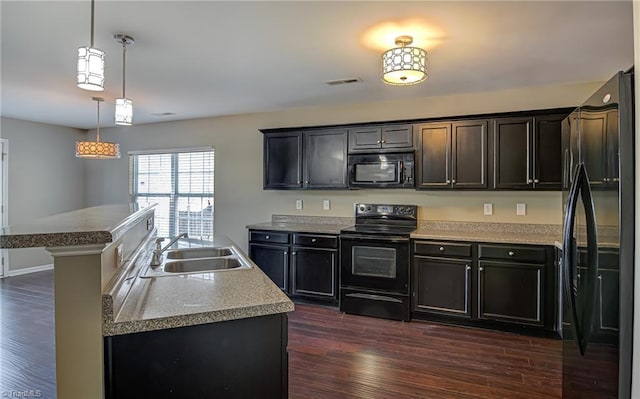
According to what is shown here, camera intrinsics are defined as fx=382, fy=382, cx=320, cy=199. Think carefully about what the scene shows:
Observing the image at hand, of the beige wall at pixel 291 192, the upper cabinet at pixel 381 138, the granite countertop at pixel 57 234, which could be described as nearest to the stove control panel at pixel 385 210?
the beige wall at pixel 291 192

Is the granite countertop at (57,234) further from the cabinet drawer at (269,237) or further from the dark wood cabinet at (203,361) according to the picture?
the cabinet drawer at (269,237)

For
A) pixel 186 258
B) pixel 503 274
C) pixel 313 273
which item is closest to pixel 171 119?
pixel 313 273

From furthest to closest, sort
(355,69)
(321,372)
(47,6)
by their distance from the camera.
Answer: (355,69), (321,372), (47,6)

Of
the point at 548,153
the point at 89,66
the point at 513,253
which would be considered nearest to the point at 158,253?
the point at 89,66

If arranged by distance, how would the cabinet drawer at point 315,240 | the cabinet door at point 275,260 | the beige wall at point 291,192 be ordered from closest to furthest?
the beige wall at point 291,192 → the cabinet drawer at point 315,240 → the cabinet door at point 275,260

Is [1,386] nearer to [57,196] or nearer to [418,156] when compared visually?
[418,156]

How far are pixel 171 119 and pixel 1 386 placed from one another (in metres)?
4.11

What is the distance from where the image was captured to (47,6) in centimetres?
222

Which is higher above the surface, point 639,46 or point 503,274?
point 639,46

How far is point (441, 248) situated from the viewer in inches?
148

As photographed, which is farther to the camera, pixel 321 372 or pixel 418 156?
pixel 418 156

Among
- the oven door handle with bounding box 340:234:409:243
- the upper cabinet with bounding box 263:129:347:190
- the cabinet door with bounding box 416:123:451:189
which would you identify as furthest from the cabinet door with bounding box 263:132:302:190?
the cabinet door with bounding box 416:123:451:189

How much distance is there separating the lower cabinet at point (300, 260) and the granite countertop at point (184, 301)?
2437 millimetres

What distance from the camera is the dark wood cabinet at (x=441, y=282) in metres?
3.68
